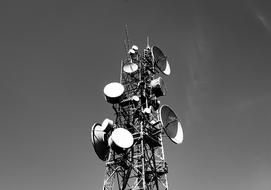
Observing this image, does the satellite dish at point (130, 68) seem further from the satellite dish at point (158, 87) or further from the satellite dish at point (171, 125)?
the satellite dish at point (171, 125)

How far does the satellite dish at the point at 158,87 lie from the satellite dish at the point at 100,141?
6813 millimetres

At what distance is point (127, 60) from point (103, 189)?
557 inches

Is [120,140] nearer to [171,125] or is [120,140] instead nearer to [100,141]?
[100,141]

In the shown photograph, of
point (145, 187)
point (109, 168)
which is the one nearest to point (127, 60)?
point (109, 168)

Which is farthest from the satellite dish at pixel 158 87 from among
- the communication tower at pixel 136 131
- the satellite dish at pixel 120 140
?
the satellite dish at pixel 120 140

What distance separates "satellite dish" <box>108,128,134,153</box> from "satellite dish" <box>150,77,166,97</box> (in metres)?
7.22

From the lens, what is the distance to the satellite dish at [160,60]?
124ft

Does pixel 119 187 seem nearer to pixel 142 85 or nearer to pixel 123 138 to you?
pixel 123 138

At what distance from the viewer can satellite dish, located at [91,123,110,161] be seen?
3097 cm

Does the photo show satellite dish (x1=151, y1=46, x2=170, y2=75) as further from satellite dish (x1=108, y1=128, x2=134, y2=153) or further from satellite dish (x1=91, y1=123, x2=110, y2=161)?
satellite dish (x1=108, y1=128, x2=134, y2=153)

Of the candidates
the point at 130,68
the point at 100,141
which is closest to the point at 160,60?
the point at 130,68

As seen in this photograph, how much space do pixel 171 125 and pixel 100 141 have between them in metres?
6.96

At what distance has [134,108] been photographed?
32.8 m

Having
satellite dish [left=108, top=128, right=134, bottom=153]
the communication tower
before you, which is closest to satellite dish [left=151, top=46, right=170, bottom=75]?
the communication tower
